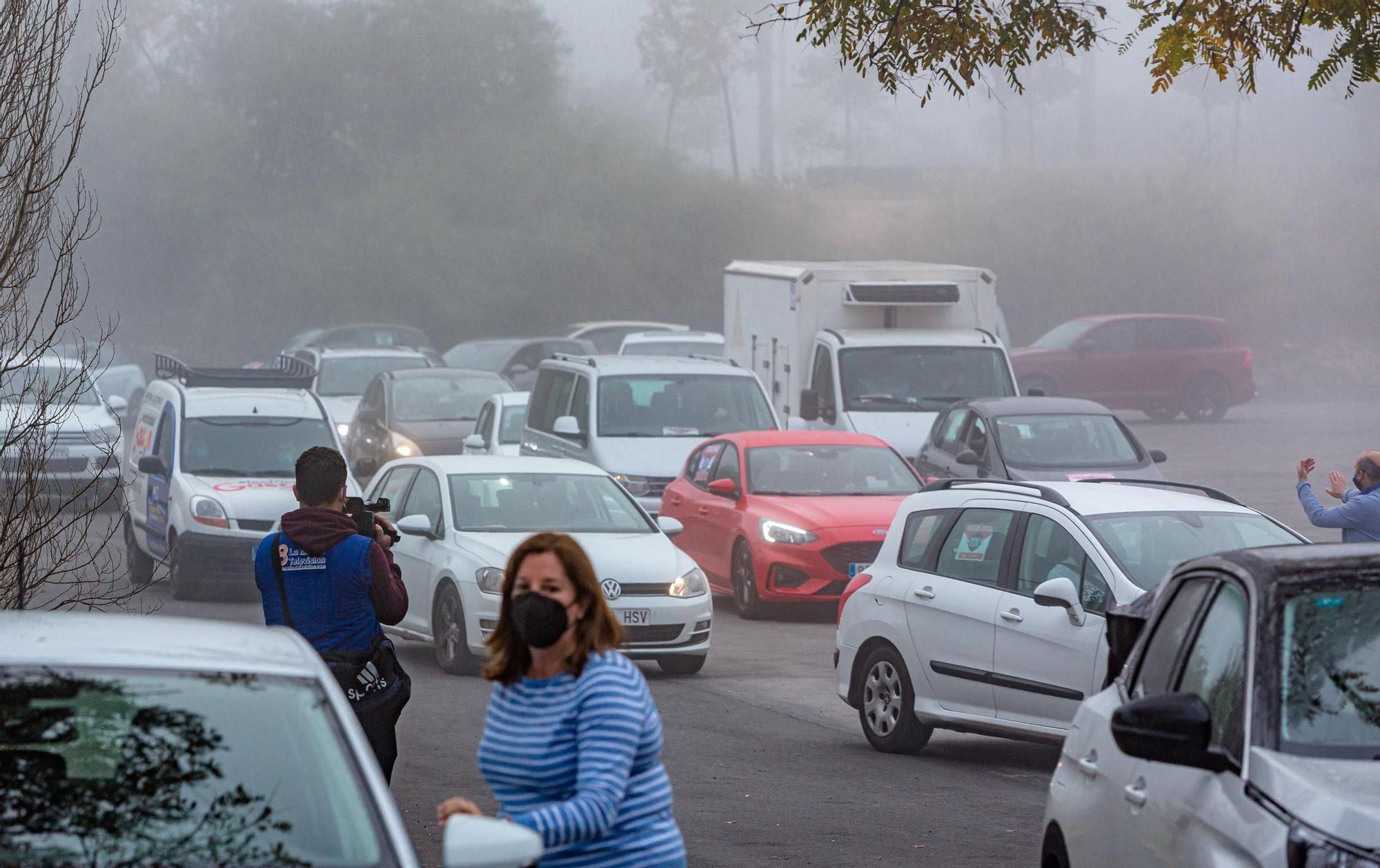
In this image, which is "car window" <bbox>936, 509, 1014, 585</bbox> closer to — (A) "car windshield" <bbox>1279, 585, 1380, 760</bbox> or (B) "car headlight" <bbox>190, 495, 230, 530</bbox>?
(A) "car windshield" <bbox>1279, 585, 1380, 760</bbox>

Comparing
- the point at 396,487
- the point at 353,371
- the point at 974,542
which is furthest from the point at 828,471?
the point at 353,371

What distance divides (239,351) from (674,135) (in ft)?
92.0

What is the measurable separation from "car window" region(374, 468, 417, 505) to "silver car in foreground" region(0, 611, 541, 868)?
10.5m

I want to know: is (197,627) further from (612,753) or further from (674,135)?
(674,135)

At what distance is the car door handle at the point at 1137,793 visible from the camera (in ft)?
15.7

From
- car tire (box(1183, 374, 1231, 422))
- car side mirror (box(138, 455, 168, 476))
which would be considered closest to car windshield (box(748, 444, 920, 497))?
car side mirror (box(138, 455, 168, 476))

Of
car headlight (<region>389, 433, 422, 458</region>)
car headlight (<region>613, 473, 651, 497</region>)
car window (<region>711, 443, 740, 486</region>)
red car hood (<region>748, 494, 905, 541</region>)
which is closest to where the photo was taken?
red car hood (<region>748, 494, 905, 541</region>)

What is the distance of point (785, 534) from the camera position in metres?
16.2

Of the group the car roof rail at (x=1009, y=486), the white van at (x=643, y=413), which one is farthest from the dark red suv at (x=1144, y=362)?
the car roof rail at (x=1009, y=486)

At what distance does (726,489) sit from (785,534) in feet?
3.47

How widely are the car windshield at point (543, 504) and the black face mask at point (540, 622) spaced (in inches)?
386

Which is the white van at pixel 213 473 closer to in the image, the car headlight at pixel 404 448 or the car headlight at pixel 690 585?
the car headlight at pixel 404 448

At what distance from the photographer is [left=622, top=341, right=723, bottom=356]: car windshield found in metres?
29.0

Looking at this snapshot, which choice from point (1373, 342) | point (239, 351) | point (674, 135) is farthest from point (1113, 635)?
point (674, 135)
